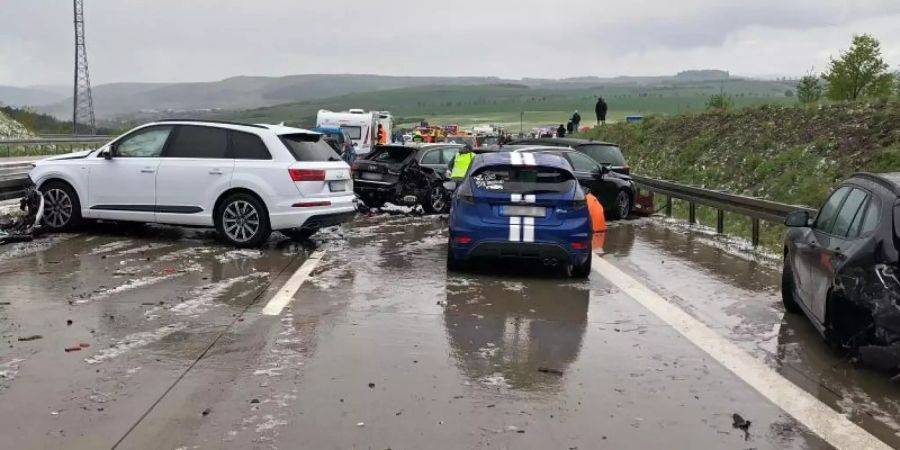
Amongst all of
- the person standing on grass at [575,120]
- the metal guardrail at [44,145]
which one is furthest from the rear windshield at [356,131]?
the person standing on grass at [575,120]

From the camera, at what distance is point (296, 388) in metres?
5.24

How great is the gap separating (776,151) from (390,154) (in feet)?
34.5

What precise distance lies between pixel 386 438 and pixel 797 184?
15.9 metres

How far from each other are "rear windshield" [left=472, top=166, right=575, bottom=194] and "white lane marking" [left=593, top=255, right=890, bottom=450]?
Result: 1654mm

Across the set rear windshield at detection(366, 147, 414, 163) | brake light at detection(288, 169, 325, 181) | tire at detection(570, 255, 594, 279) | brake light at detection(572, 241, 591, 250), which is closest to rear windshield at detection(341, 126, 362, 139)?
rear windshield at detection(366, 147, 414, 163)

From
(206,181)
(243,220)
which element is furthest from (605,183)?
(206,181)

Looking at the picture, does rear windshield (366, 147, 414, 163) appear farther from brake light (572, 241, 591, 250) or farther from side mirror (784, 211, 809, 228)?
side mirror (784, 211, 809, 228)

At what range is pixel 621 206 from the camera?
17031 mm

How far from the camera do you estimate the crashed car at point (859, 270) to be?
17.6 feet

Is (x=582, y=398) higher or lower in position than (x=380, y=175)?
lower

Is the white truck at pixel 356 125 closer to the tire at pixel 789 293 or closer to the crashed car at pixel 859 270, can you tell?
the tire at pixel 789 293

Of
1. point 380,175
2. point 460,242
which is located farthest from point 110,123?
point 460,242

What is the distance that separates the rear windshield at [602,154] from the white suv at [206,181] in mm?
7880

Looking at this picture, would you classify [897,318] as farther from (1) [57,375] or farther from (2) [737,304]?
(1) [57,375]
